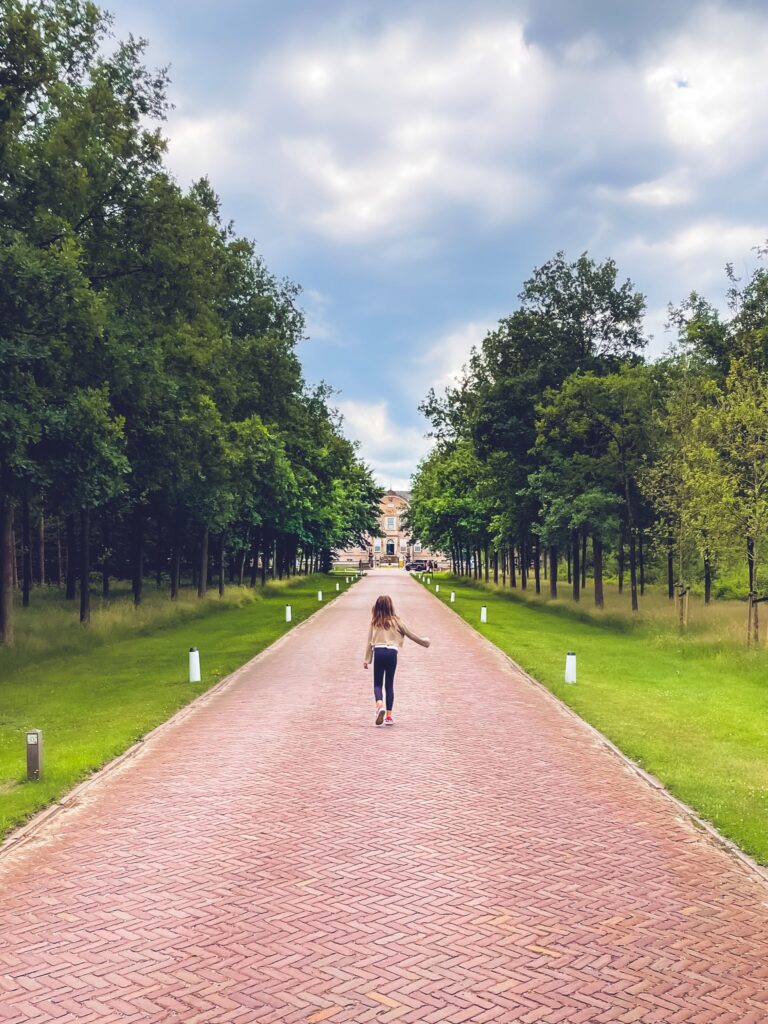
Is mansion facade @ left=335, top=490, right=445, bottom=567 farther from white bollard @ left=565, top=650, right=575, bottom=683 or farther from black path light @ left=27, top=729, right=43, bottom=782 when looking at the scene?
black path light @ left=27, top=729, right=43, bottom=782

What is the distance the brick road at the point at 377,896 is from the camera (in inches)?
183

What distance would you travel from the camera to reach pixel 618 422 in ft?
110

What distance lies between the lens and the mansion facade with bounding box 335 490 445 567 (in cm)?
14762

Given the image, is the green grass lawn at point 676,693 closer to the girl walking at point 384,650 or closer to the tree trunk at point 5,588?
the girl walking at point 384,650

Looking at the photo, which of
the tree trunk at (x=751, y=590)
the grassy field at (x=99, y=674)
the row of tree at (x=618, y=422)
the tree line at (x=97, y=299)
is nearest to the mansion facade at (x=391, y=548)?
the row of tree at (x=618, y=422)

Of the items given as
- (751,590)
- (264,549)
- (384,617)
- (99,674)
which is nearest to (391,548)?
(264,549)

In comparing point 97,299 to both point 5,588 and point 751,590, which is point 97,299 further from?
point 751,590

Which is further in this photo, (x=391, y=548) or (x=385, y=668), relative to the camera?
(x=391, y=548)

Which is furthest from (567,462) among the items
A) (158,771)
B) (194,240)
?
(158,771)

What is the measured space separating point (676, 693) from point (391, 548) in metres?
138

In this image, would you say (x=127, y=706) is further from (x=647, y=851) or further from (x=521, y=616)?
(x=521, y=616)

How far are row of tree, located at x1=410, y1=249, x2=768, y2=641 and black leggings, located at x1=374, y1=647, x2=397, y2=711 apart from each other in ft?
46.0

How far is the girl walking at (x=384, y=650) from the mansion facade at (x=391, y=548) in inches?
5065

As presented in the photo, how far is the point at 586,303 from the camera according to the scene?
37.4m
